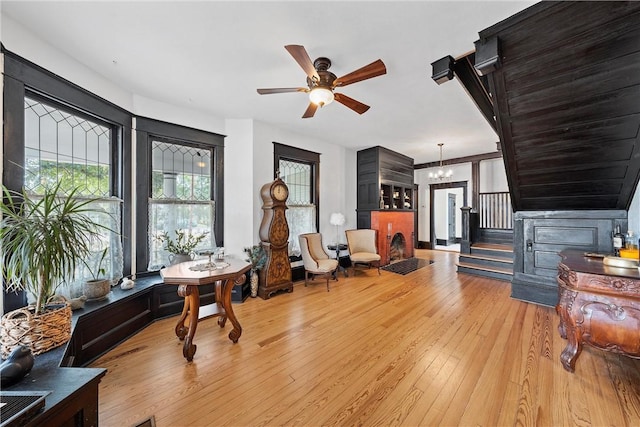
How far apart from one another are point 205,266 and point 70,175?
1.66 m

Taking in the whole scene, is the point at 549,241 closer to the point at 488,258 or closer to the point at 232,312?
the point at 488,258

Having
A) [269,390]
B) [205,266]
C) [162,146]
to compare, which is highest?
[162,146]

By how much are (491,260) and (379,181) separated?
2.75m

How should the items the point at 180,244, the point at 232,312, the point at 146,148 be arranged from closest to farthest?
the point at 232,312, the point at 146,148, the point at 180,244

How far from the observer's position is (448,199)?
28.4ft

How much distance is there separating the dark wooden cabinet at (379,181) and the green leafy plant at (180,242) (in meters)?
3.59

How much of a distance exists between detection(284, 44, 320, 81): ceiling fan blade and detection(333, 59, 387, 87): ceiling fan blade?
229 mm

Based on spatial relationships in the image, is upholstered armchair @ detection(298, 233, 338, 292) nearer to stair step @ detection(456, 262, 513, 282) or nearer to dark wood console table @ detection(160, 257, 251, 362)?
dark wood console table @ detection(160, 257, 251, 362)

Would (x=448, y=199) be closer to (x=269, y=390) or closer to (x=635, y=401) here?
(x=635, y=401)

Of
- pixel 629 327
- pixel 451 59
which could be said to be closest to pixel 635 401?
pixel 629 327

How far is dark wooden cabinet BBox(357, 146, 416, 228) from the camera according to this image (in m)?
5.45

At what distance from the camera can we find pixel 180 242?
3.34 metres

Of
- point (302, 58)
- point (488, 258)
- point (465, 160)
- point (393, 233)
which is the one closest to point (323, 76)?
point (302, 58)

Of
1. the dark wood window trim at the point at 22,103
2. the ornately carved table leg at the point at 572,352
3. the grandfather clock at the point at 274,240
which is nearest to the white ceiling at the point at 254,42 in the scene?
the dark wood window trim at the point at 22,103
